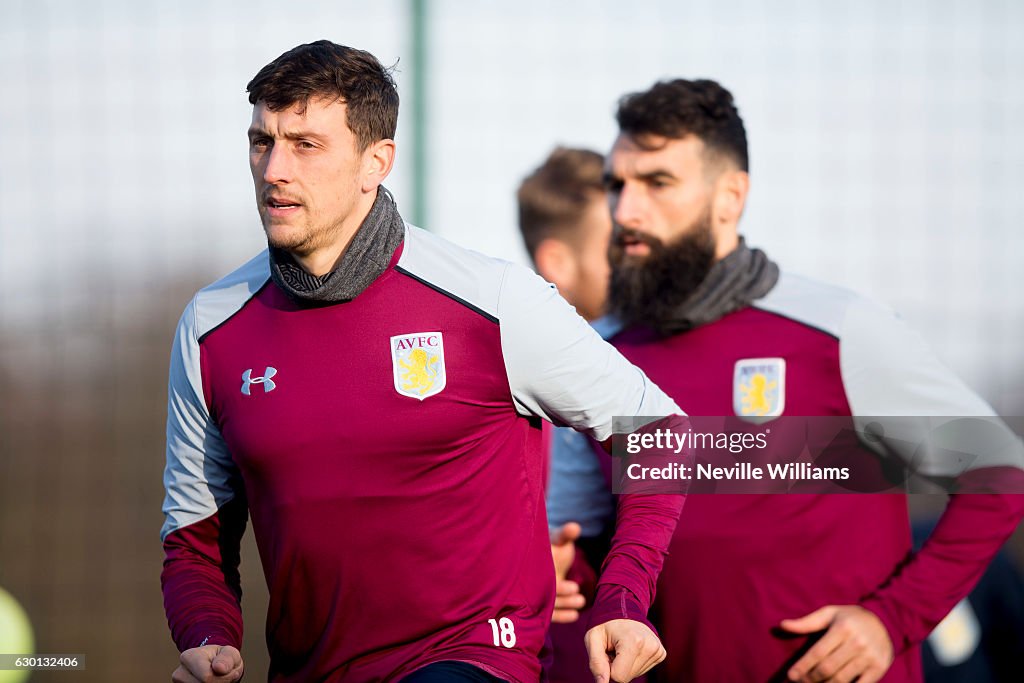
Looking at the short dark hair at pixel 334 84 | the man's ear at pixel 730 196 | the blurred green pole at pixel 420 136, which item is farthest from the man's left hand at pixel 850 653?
the blurred green pole at pixel 420 136

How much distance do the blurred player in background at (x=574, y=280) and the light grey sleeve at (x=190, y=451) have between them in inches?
48.5

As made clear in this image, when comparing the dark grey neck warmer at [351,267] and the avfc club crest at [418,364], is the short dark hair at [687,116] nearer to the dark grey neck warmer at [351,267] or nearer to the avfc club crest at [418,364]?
the dark grey neck warmer at [351,267]

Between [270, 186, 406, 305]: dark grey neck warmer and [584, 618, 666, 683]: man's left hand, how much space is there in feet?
3.19

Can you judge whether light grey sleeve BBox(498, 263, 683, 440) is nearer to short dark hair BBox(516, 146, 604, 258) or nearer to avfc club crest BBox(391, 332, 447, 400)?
avfc club crest BBox(391, 332, 447, 400)

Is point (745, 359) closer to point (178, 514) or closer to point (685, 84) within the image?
point (685, 84)

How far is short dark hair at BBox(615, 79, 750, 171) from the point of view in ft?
13.6

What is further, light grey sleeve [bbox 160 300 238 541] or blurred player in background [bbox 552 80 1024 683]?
blurred player in background [bbox 552 80 1024 683]

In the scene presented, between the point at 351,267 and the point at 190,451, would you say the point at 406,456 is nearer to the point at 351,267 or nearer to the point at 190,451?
the point at 351,267

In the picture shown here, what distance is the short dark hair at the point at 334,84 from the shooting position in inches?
117

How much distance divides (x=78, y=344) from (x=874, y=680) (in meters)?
5.06

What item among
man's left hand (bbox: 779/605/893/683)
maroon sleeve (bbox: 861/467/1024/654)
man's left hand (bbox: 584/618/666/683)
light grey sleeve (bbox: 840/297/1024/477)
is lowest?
man's left hand (bbox: 779/605/893/683)

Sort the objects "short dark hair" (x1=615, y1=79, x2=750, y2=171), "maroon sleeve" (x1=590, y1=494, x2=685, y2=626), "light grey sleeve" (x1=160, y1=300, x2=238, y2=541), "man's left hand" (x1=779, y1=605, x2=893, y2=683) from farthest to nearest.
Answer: "short dark hair" (x1=615, y1=79, x2=750, y2=171) < "man's left hand" (x1=779, y1=605, x2=893, y2=683) < "light grey sleeve" (x1=160, y1=300, x2=238, y2=541) < "maroon sleeve" (x1=590, y1=494, x2=685, y2=626)

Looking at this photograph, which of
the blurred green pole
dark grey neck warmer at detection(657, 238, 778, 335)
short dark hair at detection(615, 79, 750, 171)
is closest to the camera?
dark grey neck warmer at detection(657, 238, 778, 335)

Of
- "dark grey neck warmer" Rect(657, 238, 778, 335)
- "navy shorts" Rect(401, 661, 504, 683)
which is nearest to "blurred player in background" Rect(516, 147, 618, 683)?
"dark grey neck warmer" Rect(657, 238, 778, 335)
